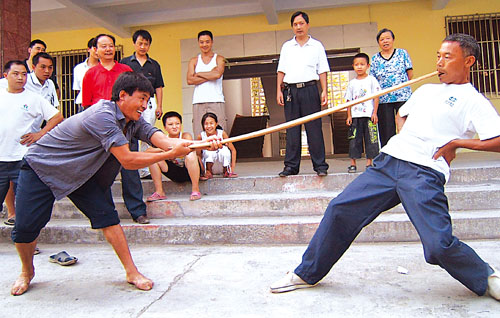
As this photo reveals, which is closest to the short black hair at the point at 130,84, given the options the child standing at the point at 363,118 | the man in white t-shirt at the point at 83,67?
the man in white t-shirt at the point at 83,67

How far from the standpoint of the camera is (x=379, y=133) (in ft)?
15.8

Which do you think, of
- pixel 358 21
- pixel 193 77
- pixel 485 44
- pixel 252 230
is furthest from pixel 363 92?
pixel 485 44

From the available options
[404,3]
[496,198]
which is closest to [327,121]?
[404,3]

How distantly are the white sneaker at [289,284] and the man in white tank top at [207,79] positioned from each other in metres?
2.85

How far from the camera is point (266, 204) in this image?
401 centimetres

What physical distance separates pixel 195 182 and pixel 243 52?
12.9 feet

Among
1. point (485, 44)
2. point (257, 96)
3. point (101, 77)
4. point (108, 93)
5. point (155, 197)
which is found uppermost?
point (257, 96)

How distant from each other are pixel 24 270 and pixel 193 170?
6.47ft

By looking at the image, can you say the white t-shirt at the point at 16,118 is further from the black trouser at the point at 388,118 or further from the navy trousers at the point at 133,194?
the black trouser at the point at 388,118

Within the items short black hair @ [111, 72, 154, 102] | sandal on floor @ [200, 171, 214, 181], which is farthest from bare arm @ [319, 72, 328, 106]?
short black hair @ [111, 72, 154, 102]

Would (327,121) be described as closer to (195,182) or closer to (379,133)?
(379,133)

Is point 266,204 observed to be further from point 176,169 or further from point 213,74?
point 213,74

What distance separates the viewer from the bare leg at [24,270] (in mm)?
2520

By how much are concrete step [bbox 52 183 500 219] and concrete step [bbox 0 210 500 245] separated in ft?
0.44
